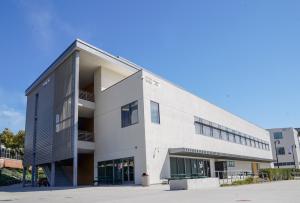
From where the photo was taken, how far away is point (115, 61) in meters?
29.3

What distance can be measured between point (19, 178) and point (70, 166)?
17.4 m

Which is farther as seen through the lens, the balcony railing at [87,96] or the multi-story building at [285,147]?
the multi-story building at [285,147]

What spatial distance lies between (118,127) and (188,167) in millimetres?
7844

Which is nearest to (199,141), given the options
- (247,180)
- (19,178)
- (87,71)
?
(247,180)

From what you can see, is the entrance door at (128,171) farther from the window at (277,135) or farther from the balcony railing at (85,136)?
the window at (277,135)

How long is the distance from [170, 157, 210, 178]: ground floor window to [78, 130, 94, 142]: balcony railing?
8409 millimetres

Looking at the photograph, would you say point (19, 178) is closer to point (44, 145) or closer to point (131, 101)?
point (44, 145)

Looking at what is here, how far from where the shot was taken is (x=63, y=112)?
28.2 meters

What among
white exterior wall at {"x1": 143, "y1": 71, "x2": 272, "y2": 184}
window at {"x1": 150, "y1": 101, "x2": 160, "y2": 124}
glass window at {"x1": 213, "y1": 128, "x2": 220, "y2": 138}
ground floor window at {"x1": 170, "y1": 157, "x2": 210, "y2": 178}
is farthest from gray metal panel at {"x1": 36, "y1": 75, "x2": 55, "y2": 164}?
glass window at {"x1": 213, "y1": 128, "x2": 220, "y2": 138}

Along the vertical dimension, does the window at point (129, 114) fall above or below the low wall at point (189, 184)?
above

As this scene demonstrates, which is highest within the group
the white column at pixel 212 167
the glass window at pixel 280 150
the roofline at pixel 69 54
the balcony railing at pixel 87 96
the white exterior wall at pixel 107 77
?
the roofline at pixel 69 54

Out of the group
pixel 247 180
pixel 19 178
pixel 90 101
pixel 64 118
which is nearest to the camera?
pixel 247 180

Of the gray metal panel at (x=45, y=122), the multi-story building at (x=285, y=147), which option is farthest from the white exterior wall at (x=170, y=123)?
the multi-story building at (x=285, y=147)

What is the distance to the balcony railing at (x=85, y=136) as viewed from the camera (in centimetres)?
2782
